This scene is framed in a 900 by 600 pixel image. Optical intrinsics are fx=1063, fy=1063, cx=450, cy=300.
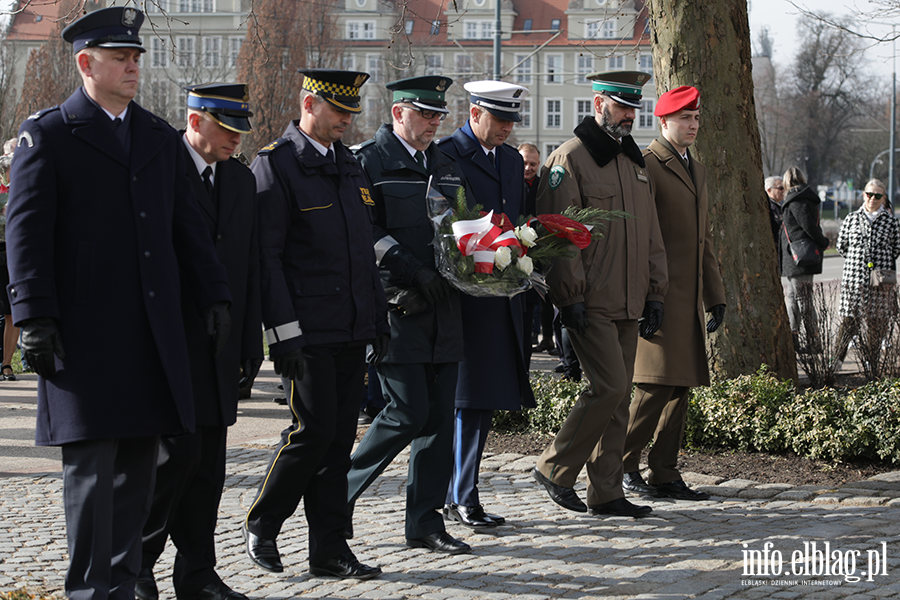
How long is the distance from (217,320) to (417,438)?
1576 mm

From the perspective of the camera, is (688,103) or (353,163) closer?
(353,163)

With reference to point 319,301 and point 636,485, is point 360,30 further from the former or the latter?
point 319,301

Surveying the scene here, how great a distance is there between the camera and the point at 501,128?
5668 millimetres

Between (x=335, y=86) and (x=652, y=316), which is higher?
(x=335, y=86)

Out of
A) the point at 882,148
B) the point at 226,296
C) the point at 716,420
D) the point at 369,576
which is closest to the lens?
the point at 226,296

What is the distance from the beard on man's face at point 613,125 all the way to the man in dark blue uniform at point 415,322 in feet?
3.39

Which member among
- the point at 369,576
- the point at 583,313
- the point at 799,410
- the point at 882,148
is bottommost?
the point at 369,576

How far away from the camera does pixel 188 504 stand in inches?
172

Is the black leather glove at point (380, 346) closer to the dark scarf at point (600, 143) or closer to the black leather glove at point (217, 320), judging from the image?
the black leather glove at point (217, 320)

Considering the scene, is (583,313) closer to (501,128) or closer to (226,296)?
(501,128)

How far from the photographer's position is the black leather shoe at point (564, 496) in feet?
19.2

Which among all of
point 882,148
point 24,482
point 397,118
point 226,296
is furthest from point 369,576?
point 882,148

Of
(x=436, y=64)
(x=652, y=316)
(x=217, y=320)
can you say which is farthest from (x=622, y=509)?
(x=436, y=64)

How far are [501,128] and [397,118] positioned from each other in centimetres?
63
